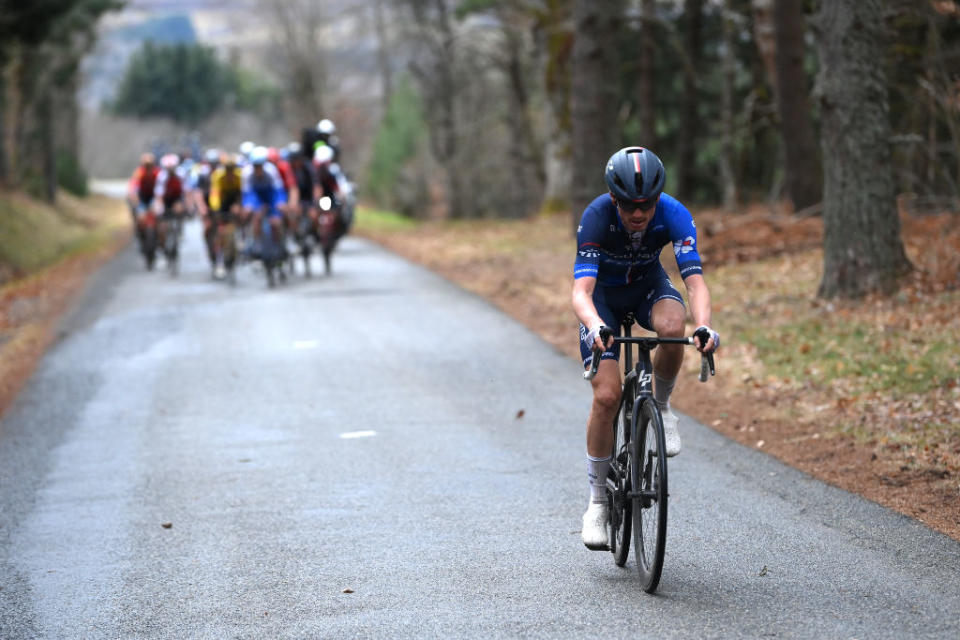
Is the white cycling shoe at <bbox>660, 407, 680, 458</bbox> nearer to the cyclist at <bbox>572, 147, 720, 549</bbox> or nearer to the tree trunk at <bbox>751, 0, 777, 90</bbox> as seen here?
the cyclist at <bbox>572, 147, 720, 549</bbox>

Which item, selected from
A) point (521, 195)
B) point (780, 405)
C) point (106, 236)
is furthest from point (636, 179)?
point (521, 195)

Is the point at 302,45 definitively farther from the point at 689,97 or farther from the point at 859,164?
the point at 859,164

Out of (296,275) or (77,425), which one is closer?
(77,425)

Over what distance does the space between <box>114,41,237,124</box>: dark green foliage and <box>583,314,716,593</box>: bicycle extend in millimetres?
96079

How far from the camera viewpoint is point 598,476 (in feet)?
20.9

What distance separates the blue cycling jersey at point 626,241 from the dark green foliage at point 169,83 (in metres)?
95.8

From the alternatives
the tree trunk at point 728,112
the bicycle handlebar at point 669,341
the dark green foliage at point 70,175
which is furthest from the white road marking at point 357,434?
the dark green foliage at point 70,175

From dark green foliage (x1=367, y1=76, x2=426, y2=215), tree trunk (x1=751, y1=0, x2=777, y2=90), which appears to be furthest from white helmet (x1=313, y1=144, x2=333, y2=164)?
dark green foliage (x1=367, y1=76, x2=426, y2=215)

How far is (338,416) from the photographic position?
11023 millimetres

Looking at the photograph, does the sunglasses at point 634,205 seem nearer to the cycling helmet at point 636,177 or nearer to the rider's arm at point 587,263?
the cycling helmet at point 636,177

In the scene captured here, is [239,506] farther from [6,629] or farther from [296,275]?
[296,275]

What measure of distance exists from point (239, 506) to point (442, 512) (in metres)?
1.31

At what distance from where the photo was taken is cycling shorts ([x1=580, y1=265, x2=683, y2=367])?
6.43 meters

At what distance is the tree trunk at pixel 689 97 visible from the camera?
30.6 metres
